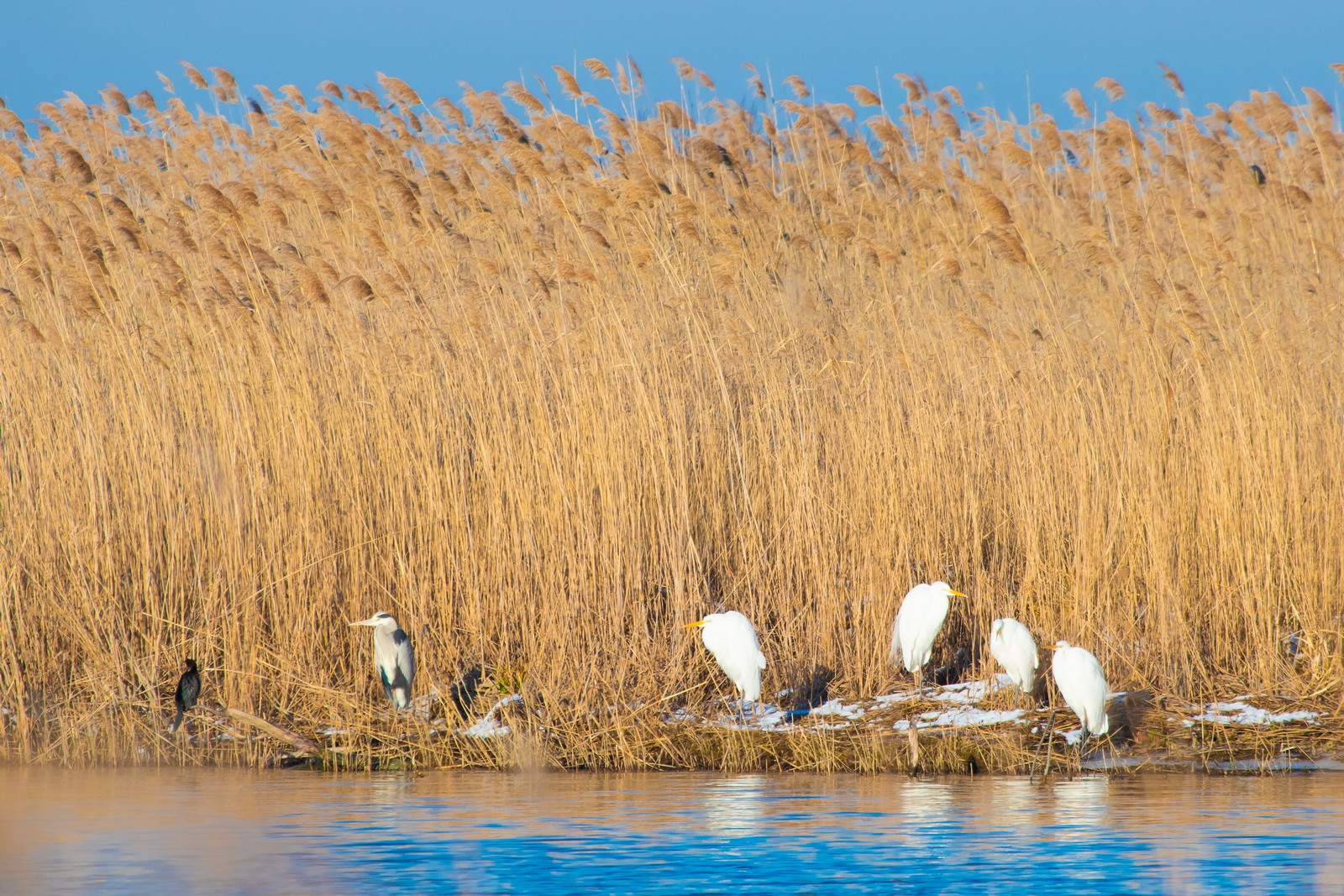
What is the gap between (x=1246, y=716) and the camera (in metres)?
4.77

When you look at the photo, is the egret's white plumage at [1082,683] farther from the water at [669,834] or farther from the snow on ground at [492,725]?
the snow on ground at [492,725]

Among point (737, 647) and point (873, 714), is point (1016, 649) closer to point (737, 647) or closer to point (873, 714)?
point (873, 714)

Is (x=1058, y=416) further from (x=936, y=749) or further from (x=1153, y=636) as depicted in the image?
(x=936, y=749)

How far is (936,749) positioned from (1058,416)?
4.69ft

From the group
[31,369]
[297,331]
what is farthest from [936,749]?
[31,369]

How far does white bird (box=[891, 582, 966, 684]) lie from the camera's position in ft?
15.3

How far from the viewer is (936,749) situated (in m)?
4.71

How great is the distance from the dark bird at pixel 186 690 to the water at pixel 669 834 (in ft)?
1.05

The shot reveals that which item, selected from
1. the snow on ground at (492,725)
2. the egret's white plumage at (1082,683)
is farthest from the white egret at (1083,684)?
the snow on ground at (492,725)

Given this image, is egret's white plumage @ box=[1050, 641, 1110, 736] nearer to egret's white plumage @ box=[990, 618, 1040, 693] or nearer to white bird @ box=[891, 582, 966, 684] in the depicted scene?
egret's white plumage @ box=[990, 618, 1040, 693]

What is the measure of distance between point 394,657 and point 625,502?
3.05 ft

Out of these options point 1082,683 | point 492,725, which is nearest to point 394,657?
point 492,725

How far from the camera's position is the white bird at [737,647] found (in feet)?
15.1

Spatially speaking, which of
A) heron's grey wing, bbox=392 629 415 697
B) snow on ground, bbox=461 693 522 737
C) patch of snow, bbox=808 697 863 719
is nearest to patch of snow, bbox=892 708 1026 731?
patch of snow, bbox=808 697 863 719
